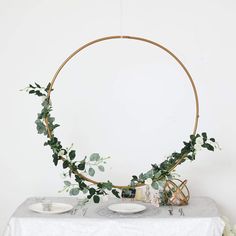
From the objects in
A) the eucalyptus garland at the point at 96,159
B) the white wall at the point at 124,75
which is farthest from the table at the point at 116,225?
the white wall at the point at 124,75

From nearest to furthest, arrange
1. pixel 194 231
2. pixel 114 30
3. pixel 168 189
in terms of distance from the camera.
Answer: pixel 194 231, pixel 168 189, pixel 114 30

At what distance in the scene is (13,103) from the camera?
305cm

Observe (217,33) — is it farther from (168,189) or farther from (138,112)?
(168,189)

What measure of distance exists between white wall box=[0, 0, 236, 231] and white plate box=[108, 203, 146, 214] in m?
0.46

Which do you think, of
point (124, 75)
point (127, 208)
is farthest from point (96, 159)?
point (124, 75)

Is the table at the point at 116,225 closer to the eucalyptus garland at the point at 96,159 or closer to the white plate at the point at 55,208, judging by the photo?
the white plate at the point at 55,208

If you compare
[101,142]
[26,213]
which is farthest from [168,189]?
[26,213]

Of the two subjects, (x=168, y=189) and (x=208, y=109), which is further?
(x=208, y=109)

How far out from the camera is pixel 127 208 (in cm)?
257

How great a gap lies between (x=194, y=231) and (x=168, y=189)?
14.2 inches

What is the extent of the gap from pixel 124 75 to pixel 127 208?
33.6 inches

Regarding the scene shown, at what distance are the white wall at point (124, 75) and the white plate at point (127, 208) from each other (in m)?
0.46

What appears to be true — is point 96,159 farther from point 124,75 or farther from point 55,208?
point 124,75

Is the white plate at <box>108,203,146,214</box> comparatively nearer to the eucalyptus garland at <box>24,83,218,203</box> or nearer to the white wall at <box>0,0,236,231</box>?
the eucalyptus garland at <box>24,83,218,203</box>
